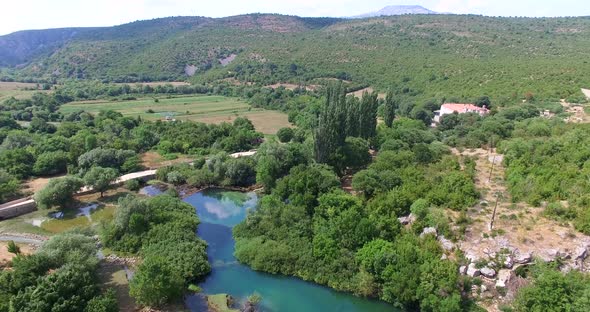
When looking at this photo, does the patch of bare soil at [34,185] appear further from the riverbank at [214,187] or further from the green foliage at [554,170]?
the green foliage at [554,170]

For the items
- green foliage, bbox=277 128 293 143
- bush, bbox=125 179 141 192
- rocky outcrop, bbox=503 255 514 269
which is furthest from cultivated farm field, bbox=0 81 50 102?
rocky outcrop, bbox=503 255 514 269

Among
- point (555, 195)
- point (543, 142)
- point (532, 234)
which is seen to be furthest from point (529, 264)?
point (543, 142)

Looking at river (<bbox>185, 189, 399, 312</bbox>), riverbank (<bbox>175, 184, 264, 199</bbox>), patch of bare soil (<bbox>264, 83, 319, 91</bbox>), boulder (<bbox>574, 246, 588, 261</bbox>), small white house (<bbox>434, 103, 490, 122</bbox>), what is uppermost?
patch of bare soil (<bbox>264, 83, 319, 91</bbox>)

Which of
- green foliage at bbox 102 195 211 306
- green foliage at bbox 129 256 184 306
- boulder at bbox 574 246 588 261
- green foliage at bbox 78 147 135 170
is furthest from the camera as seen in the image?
green foliage at bbox 78 147 135 170

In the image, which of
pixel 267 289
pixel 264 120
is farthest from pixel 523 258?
pixel 264 120

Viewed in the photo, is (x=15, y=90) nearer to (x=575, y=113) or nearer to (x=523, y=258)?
(x=523, y=258)

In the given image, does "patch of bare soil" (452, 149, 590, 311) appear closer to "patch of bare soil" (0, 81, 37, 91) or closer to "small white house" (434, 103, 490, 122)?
"small white house" (434, 103, 490, 122)

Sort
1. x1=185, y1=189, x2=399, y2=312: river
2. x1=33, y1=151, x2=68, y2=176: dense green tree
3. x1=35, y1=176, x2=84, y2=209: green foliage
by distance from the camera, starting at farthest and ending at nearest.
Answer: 1. x1=33, y1=151, x2=68, y2=176: dense green tree
2. x1=35, y1=176, x2=84, y2=209: green foliage
3. x1=185, y1=189, x2=399, y2=312: river

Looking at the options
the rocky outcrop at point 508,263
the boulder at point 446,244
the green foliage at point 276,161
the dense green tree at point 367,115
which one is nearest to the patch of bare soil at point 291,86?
the dense green tree at point 367,115
